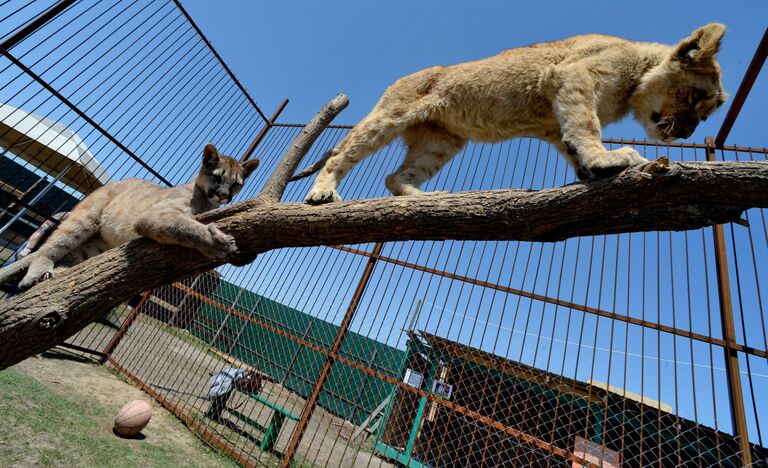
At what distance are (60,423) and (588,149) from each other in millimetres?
5990

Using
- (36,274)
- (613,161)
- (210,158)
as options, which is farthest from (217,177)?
(613,161)

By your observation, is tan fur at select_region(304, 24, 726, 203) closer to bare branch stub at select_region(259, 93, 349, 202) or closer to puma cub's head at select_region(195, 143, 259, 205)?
bare branch stub at select_region(259, 93, 349, 202)

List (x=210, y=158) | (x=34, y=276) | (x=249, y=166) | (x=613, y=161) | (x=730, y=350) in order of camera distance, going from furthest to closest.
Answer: (x=249, y=166) → (x=210, y=158) → (x=730, y=350) → (x=34, y=276) → (x=613, y=161)

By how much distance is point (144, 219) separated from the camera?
9.68 ft

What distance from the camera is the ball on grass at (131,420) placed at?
490 centimetres

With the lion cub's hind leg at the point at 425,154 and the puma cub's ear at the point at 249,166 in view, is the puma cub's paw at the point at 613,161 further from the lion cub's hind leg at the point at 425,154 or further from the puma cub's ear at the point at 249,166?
the puma cub's ear at the point at 249,166

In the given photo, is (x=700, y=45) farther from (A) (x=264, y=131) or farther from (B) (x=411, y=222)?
(A) (x=264, y=131)

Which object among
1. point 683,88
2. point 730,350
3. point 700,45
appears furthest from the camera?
point 730,350

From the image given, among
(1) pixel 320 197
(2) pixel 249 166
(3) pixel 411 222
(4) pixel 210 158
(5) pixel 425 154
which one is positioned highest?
(5) pixel 425 154

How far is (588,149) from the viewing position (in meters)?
2.44

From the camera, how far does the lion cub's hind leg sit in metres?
3.96

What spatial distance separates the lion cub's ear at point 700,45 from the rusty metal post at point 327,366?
314 cm

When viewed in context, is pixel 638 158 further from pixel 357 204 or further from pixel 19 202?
pixel 19 202

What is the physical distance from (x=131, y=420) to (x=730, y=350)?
682 centimetres
